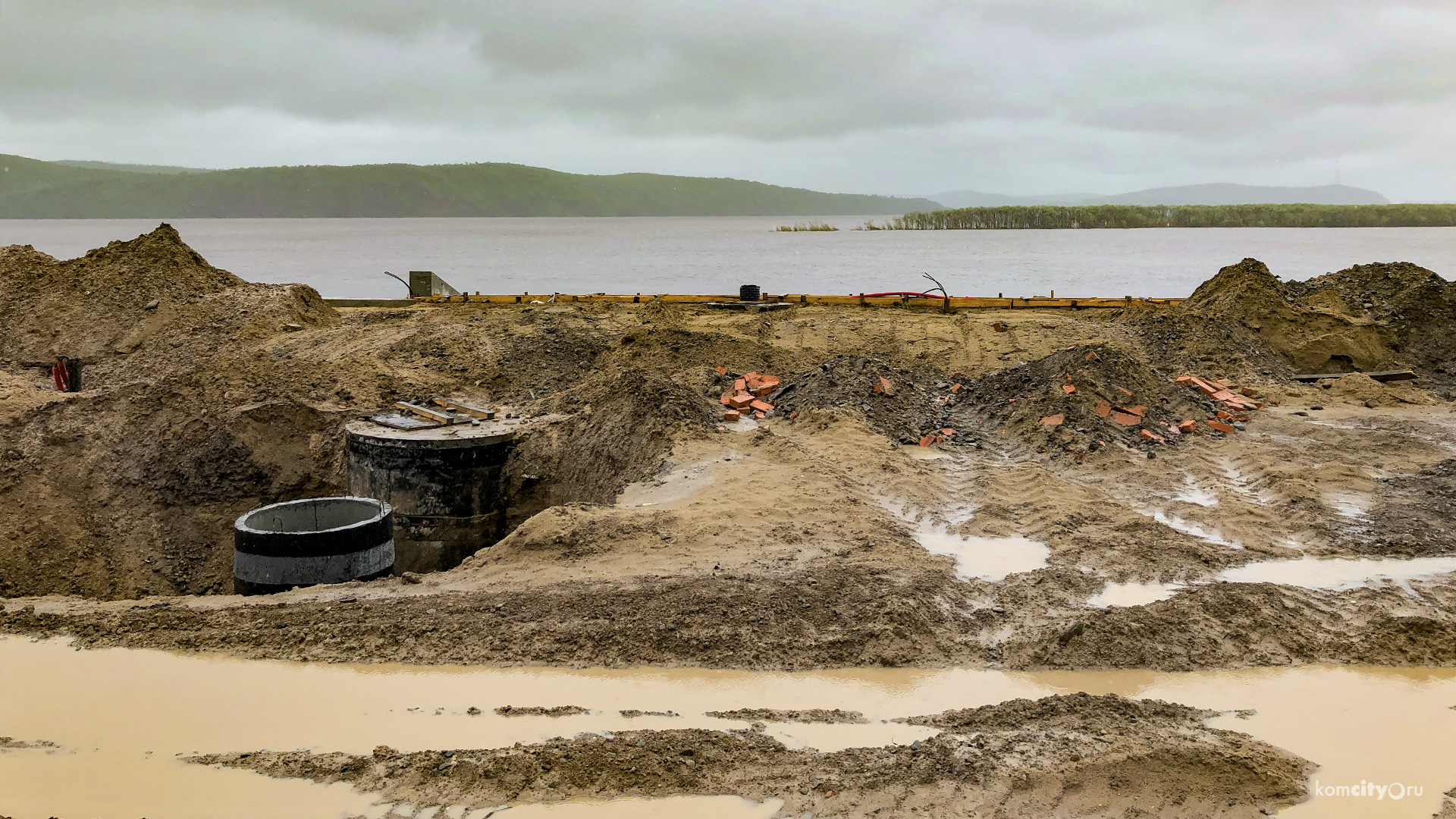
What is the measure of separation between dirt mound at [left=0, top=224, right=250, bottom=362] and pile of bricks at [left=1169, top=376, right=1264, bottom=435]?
54.0 feet

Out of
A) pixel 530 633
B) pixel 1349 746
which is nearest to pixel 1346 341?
pixel 1349 746

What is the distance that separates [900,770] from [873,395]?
25.4 ft

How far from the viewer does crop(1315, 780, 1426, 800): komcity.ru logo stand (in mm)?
4609

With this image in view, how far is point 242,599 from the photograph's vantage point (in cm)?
739

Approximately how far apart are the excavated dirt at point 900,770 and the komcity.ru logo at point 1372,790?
104 millimetres

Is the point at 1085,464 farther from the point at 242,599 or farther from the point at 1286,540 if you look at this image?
the point at 242,599

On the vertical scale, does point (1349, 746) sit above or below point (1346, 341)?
below

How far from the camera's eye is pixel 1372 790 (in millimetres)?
4652

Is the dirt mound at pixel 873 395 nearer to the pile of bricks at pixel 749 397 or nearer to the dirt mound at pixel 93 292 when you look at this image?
the pile of bricks at pixel 749 397

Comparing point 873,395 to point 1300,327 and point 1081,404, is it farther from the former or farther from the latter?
point 1300,327

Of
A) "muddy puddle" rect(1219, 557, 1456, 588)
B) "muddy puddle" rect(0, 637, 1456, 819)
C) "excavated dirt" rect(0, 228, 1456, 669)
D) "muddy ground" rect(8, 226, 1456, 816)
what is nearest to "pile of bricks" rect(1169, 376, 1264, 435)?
"muddy ground" rect(8, 226, 1456, 816)

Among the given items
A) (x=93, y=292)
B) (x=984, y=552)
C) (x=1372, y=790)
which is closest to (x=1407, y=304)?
(x=984, y=552)

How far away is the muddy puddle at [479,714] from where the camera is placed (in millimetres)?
4609

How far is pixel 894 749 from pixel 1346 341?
46.9 ft
